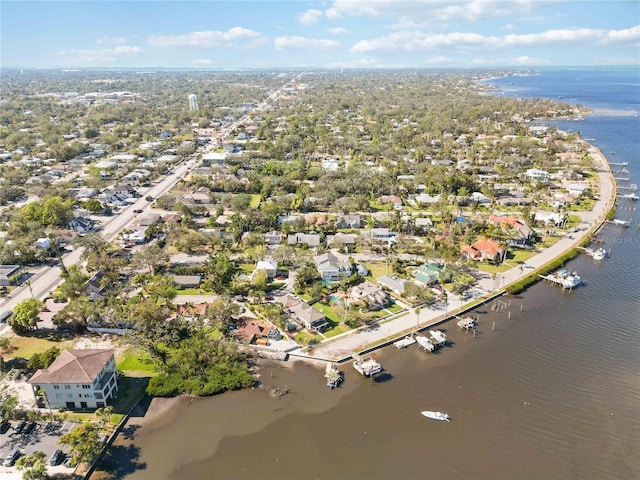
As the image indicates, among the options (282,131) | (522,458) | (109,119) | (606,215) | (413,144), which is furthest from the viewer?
(109,119)

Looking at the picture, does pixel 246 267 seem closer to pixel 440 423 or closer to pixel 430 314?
pixel 430 314

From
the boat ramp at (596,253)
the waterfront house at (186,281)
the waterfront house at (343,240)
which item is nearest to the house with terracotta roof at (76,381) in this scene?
the waterfront house at (186,281)

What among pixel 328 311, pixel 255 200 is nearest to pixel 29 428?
pixel 328 311

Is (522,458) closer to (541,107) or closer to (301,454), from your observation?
(301,454)

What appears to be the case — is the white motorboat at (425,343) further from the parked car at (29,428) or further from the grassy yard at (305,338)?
the parked car at (29,428)

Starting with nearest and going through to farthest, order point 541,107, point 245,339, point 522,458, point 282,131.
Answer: point 522,458
point 245,339
point 282,131
point 541,107

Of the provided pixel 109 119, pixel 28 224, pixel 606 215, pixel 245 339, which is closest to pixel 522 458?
pixel 245 339

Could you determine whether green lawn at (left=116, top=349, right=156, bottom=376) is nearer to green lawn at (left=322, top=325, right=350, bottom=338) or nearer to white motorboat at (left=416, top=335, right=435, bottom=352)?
green lawn at (left=322, top=325, right=350, bottom=338)
